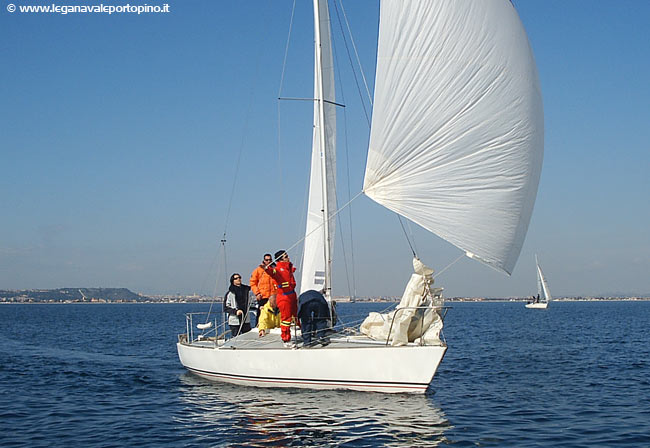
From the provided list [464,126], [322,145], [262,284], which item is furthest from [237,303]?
[464,126]

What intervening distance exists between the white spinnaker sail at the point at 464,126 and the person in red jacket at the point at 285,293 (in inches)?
112

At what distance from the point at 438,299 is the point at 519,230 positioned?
2096 millimetres

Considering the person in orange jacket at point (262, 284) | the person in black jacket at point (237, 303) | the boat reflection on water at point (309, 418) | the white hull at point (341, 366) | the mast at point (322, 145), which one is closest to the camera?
the boat reflection on water at point (309, 418)

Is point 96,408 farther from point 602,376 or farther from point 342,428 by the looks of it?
point 602,376

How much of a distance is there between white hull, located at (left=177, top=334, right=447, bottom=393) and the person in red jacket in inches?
15.2

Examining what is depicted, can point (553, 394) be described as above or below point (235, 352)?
below

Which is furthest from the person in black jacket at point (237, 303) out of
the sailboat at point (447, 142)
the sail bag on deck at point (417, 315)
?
the sail bag on deck at point (417, 315)

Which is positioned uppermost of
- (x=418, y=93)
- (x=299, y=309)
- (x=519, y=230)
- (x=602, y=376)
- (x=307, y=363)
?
(x=418, y=93)

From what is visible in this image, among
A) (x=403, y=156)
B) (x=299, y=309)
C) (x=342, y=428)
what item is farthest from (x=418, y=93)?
(x=342, y=428)

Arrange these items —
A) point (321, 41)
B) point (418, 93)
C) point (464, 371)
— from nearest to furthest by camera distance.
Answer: point (418, 93) → point (321, 41) → point (464, 371)

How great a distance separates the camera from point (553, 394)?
13.7 meters

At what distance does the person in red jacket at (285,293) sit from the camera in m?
13.1

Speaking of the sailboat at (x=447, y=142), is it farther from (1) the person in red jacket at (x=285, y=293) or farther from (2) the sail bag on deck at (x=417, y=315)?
(1) the person in red jacket at (x=285, y=293)

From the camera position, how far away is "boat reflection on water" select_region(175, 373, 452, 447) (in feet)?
31.8
